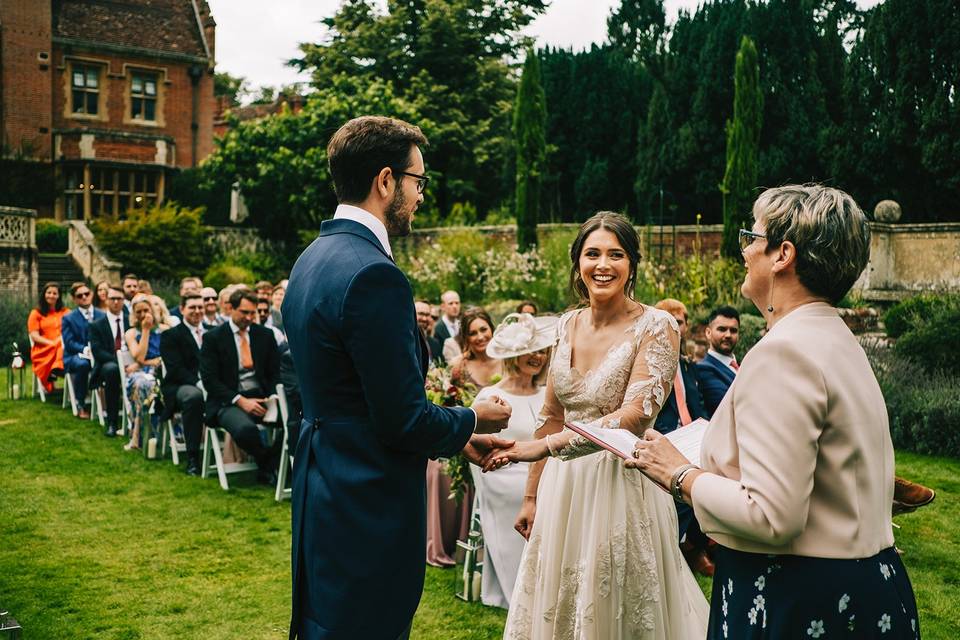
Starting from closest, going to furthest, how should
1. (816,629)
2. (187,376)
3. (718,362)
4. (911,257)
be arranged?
(816,629)
(718,362)
(187,376)
(911,257)

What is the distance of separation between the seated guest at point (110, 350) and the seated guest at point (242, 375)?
2413 mm

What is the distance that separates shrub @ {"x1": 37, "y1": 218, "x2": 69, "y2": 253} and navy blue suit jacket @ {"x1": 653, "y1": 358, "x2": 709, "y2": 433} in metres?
26.9

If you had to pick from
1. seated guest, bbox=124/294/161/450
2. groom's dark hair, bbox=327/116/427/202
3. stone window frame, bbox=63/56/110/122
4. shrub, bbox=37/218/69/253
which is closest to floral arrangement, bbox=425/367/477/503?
groom's dark hair, bbox=327/116/427/202

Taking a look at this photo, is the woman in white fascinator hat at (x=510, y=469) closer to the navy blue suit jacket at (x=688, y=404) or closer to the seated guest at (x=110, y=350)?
the navy blue suit jacket at (x=688, y=404)

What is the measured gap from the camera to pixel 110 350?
11242mm

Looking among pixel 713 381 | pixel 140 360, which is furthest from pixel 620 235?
pixel 140 360

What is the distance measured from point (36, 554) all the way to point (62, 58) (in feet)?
100

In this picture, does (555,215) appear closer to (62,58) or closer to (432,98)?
(432,98)

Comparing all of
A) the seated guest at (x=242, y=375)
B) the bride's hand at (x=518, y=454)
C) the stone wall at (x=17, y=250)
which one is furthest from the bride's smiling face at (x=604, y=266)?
the stone wall at (x=17, y=250)

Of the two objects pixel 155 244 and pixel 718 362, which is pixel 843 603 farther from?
pixel 155 244

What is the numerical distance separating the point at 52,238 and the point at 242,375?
74.9 ft

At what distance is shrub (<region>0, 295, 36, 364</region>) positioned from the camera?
1725cm

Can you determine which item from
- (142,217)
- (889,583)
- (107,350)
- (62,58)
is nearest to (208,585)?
(889,583)

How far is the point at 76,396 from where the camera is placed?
12242mm
